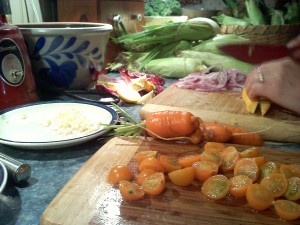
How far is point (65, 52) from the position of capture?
1.38 metres

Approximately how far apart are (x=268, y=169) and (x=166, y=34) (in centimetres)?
162

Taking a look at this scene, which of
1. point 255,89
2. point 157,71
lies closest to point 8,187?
point 255,89

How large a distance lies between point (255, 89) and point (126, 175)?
27.7 inches

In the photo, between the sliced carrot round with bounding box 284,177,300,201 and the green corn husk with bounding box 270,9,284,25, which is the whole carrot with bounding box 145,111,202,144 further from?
the green corn husk with bounding box 270,9,284,25

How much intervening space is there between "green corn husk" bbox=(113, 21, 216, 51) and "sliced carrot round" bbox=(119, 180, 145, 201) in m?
1.59

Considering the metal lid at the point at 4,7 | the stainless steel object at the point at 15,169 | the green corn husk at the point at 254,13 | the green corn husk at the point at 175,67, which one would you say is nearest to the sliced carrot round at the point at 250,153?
A: the stainless steel object at the point at 15,169

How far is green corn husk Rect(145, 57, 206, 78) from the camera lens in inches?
80.3

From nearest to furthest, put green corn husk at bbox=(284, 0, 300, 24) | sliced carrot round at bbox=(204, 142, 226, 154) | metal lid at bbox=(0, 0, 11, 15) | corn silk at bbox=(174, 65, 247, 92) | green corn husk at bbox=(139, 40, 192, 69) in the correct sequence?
sliced carrot round at bbox=(204, 142, 226, 154), metal lid at bbox=(0, 0, 11, 15), corn silk at bbox=(174, 65, 247, 92), green corn husk at bbox=(139, 40, 192, 69), green corn husk at bbox=(284, 0, 300, 24)

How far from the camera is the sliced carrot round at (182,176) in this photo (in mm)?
815

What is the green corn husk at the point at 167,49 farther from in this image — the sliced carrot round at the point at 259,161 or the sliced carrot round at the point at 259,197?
the sliced carrot round at the point at 259,197

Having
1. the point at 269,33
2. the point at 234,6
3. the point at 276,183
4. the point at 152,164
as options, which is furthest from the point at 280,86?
the point at 234,6

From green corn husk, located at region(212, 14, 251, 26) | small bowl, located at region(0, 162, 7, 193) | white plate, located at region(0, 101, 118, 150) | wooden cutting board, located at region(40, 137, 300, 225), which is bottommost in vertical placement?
wooden cutting board, located at region(40, 137, 300, 225)

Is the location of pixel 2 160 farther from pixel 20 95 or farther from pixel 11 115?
pixel 20 95

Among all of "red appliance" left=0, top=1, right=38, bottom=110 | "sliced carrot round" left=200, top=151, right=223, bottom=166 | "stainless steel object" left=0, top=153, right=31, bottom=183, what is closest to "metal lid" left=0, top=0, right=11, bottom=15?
"red appliance" left=0, top=1, right=38, bottom=110
